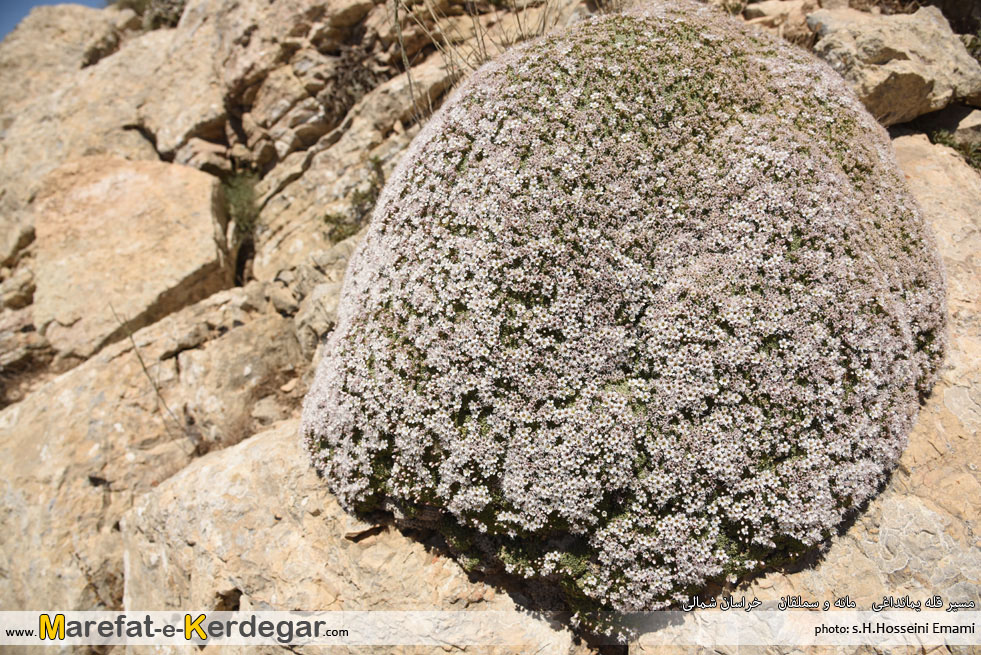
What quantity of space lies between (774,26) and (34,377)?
12617 mm

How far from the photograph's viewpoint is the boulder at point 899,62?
650 cm

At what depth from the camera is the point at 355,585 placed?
5.05 m

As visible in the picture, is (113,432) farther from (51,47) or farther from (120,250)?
(51,47)

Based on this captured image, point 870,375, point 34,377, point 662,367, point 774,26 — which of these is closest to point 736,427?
point 662,367

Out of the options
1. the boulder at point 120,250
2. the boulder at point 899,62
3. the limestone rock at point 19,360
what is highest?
the boulder at point 899,62

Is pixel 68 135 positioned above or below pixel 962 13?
below

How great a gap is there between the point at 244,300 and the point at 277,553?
4.12 meters

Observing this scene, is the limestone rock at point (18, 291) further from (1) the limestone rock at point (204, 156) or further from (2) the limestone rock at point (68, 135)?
(1) the limestone rock at point (204, 156)

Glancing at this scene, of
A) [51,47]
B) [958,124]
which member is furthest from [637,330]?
[51,47]

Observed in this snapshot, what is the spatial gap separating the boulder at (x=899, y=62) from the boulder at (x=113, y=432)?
7878 mm

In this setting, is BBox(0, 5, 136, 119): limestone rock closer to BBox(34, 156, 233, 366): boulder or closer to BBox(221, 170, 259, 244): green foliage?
BBox(34, 156, 233, 366): boulder

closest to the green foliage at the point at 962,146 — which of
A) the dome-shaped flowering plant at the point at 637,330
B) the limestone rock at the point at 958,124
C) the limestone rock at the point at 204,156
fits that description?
the limestone rock at the point at 958,124

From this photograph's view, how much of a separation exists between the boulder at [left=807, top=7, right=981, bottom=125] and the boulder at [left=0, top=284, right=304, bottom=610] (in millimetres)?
7878

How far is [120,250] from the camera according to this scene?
8984mm
